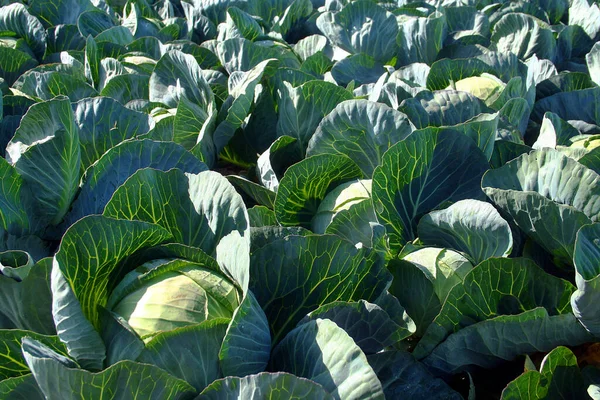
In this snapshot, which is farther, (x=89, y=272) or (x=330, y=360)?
(x=89, y=272)

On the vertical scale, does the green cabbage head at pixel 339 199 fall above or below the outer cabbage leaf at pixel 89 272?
below

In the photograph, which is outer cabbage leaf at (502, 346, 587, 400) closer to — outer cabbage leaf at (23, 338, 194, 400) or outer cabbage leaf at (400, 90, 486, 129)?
outer cabbage leaf at (23, 338, 194, 400)

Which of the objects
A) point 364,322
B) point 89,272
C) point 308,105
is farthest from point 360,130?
point 89,272

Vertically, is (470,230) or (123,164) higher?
(123,164)

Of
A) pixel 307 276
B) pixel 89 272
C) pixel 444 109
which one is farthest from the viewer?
pixel 444 109

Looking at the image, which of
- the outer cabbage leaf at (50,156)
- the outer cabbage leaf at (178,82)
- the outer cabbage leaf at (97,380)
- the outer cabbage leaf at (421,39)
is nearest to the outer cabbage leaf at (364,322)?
the outer cabbage leaf at (97,380)

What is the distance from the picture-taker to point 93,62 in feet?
12.0

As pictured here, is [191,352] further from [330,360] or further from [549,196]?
[549,196]

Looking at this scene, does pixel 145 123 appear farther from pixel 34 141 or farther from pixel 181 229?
pixel 181 229

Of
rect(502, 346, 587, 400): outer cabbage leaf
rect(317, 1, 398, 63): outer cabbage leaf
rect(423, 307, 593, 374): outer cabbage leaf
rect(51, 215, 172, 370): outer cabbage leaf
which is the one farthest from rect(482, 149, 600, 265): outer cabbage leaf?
rect(317, 1, 398, 63): outer cabbage leaf

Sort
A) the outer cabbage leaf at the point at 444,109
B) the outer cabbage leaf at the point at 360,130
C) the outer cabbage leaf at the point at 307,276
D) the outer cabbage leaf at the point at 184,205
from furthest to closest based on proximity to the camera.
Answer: the outer cabbage leaf at the point at 444,109
the outer cabbage leaf at the point at 360,130
the outer cabbage leaf at the point at 184,205
the outer cabbage leaf at the point at 307,276

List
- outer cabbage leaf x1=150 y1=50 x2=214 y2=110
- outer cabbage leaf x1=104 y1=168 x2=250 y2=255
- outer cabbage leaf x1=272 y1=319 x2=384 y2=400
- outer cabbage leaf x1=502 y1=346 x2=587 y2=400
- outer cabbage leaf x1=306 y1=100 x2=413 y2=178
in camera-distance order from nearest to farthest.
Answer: outer cabbage leaf x1=272 y1=319 x2=384 y2=400, outer cabbage leaf x1=502 y1=346 x2=587 y2=400, outer cabbage leaf x1=104 y1=168 x2=250 y2=255, outer cabbage leaf x1=306 y1=100 x2=413 y2=178, outer cabbage leaf x1=150 y1=50 x2=214 y2=110

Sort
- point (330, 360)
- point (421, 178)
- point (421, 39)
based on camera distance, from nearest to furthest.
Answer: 1. point (330, 360)
2. point (421, 178)
3. point (421, 39)

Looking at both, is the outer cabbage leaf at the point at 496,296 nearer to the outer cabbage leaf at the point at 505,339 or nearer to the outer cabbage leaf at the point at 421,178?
the outer cabbage leaf at the point at 505,339
